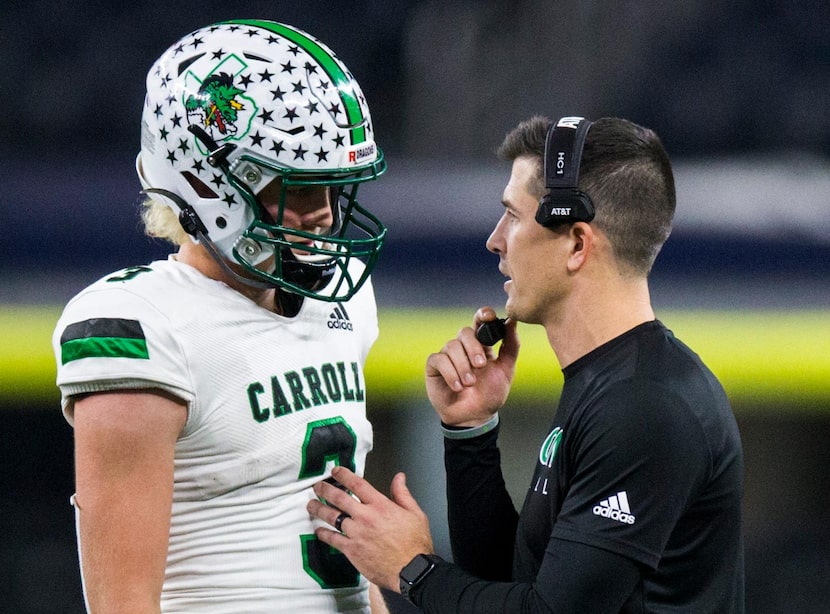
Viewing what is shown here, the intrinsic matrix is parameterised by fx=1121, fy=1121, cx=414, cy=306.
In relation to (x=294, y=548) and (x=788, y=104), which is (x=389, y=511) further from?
(x=788, y=104)

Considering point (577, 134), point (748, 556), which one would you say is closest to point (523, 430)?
point (748, 556)

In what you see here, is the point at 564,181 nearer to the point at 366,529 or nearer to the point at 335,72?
the point at 335,72

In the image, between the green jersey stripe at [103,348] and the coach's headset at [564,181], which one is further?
the coach's headset at [564,181]

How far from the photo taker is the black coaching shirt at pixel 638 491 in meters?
1.37

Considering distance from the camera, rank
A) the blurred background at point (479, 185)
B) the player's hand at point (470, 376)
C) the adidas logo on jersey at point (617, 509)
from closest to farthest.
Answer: the adidas logo on jersey at point (617, 509) → the player's hand at point (470, 376) → the blurred background at point (479, 185)

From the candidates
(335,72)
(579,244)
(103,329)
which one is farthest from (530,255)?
(103,329)

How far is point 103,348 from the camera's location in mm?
1238

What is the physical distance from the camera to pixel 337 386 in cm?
148

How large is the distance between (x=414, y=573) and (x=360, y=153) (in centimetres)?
55

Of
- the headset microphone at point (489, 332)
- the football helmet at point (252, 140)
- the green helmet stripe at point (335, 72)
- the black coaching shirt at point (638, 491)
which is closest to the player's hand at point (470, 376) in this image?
the headset microphone at point (489, 332)

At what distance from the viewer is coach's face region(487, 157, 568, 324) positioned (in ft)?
5.13

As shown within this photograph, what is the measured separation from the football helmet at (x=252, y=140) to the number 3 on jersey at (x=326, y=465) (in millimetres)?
171

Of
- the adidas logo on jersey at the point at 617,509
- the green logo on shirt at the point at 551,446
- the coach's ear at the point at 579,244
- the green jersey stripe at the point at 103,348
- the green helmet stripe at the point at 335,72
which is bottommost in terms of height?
the adidas logo on jersey at the point at 617,509

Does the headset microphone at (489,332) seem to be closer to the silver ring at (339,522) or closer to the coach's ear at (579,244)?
the coach's ear at (579,244)
